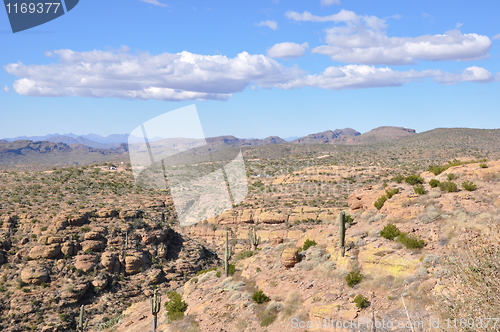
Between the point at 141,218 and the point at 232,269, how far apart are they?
17931mm

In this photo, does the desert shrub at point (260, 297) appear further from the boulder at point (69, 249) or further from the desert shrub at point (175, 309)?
the boulder at point (69, 249)

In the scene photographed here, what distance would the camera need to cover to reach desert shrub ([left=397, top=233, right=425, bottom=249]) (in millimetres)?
17219

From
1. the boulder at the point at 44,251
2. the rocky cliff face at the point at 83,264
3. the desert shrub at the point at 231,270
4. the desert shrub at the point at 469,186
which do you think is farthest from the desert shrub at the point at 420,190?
the boulder at the point at 44,251

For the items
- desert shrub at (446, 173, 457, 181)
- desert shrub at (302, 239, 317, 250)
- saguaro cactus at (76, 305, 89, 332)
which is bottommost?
saguaro cactus at (76, 305, 89, 332)

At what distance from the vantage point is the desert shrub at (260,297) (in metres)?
18.8

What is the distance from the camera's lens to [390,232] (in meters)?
19.0

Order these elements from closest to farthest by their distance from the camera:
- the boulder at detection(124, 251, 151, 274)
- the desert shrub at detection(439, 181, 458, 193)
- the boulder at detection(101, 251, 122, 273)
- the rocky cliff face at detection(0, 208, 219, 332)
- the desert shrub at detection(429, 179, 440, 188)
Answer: the desert shrub at detection(439, 181, 458, 193), the desert shrub at detection(429, 179, 440, 188), the rocky cliff face at detection(0, 208, 219, 332), the boulder at detection(101, 251, 122, 273), the boulder at detection(124, 251, 151, 274)

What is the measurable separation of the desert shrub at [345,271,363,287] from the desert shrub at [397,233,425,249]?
8.48 feet

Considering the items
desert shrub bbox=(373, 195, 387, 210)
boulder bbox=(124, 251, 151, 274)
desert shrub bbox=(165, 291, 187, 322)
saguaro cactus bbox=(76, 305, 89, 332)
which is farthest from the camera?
boulder bbox=(124, 251, 151, 274)

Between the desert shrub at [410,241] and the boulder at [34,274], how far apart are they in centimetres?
2580

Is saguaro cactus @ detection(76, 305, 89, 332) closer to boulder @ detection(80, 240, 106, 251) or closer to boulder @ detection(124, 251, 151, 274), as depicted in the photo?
boulder @ detection(124, 251, 151, 274)

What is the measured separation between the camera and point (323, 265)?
760 inches

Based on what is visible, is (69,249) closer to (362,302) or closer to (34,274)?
(34,274)

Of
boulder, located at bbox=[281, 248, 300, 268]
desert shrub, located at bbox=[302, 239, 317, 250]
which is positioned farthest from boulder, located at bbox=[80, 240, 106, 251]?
desert shrub, located at bbox=[302, 239, 317, 250]
